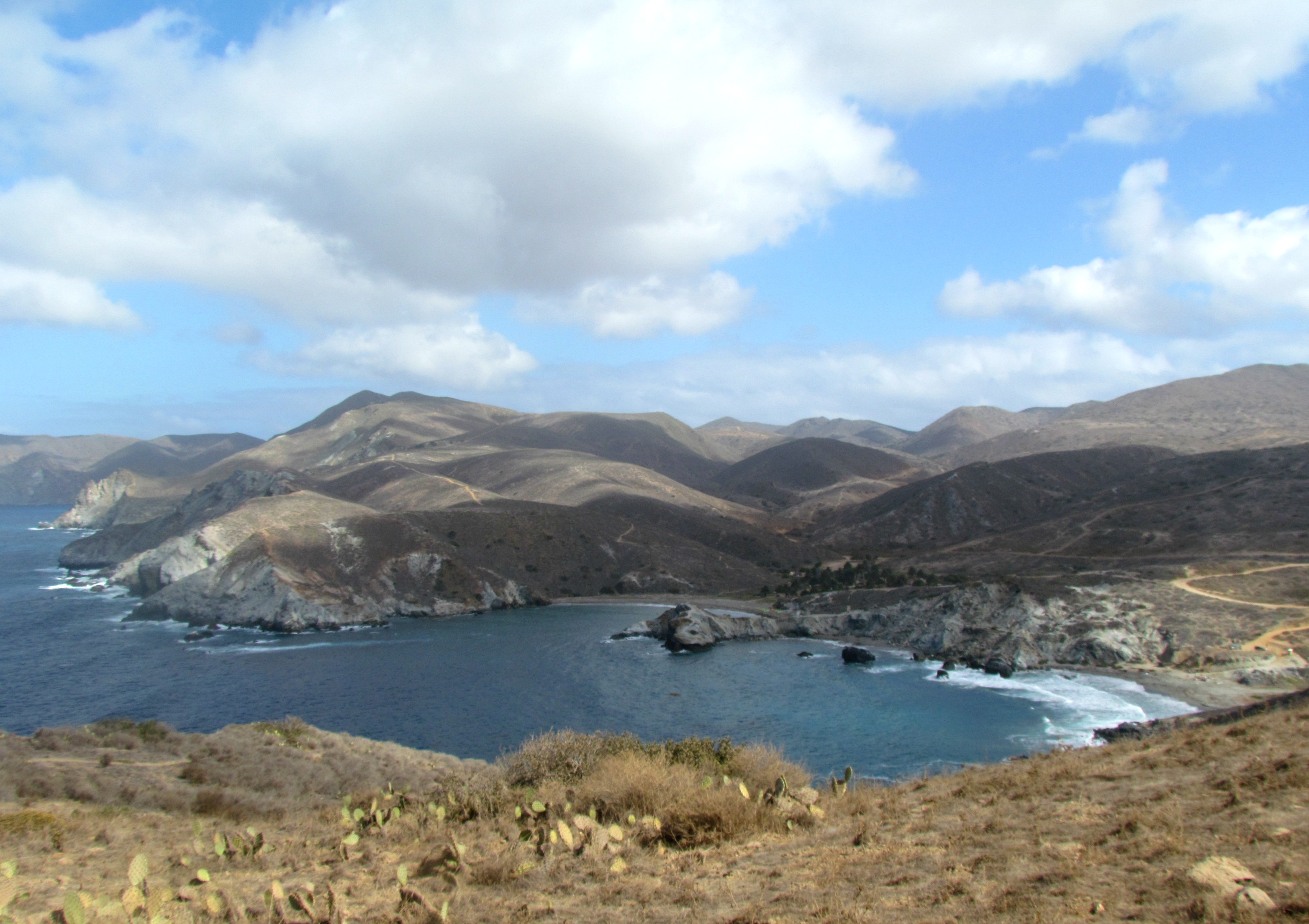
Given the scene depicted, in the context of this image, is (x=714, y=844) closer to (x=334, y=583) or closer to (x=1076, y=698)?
(x=1076, y=698)

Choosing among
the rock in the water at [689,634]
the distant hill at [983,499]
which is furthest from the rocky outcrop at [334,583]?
the distant hill at [983,499]

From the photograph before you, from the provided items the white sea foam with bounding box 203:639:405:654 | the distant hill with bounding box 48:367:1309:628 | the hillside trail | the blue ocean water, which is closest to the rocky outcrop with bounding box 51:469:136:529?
the distant hill with bounding box 48:367:1309:628

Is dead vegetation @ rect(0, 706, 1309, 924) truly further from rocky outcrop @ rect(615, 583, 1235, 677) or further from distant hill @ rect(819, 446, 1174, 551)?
distant hill @ rect(819, 446, 1174, 551)

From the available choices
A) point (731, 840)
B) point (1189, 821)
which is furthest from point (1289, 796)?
point (731, 840)

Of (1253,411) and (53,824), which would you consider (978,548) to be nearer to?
(53,824)

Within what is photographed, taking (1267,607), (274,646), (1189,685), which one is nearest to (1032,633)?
(1189,685)

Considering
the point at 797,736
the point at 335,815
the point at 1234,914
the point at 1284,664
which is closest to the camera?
the point at 1234,914

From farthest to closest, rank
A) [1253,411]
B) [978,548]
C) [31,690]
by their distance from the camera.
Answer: [1253,411], [978,548], [31,690]
